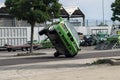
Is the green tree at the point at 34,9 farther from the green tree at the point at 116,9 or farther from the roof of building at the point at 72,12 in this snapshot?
the roof of building at the point at 72,12

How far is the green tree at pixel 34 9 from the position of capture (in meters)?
39.1

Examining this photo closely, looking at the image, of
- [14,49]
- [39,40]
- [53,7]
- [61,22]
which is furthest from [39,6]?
[39,40]

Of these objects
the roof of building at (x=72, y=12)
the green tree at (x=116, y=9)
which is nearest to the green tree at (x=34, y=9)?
the green tree at (x=116, y=9)

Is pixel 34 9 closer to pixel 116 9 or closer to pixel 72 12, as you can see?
pixel 116 9

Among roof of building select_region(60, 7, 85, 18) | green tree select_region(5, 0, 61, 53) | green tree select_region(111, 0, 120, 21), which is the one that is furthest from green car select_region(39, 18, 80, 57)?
roof of building select_region(60, 7, 85, 18)

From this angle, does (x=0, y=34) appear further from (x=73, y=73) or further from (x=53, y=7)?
(x=73, y=73)

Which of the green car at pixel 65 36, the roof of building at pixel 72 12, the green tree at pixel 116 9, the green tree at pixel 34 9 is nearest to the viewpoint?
the green car at pixel 65 36

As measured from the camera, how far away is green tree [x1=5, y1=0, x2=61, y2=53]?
39.1 meters

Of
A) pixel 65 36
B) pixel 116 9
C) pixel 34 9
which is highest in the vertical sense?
pixel 116 9

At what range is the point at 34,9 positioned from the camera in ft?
130

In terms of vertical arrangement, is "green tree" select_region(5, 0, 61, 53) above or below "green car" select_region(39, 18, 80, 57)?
above

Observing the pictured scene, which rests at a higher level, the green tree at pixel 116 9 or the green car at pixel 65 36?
the green tree at pixel 116 9

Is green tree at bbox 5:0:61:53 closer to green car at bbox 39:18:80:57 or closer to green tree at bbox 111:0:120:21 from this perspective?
green car at bbox 39:18:80:57

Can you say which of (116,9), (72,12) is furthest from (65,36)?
(72,12)
